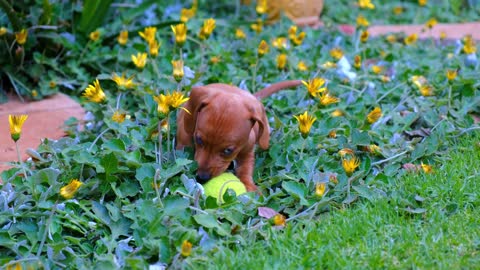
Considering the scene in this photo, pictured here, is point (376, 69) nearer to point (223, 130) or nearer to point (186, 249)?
point (223, 130)

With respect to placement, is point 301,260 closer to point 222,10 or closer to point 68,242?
point 68,242

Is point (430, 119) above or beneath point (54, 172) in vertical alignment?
beneath

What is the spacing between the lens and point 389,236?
124 inches

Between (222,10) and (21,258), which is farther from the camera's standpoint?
(222,10)

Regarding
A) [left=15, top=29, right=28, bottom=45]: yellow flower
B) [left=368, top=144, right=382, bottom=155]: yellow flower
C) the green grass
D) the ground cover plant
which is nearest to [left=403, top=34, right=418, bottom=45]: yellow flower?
the ground cover plant

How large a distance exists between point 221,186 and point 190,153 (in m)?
0.37

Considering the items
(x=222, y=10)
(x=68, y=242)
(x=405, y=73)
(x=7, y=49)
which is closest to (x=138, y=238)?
(x=68, y=242)

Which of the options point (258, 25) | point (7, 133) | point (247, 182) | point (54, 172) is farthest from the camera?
point (258, 25)

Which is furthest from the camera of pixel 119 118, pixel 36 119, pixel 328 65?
pixel 328 65

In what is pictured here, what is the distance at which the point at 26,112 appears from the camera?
4816mm

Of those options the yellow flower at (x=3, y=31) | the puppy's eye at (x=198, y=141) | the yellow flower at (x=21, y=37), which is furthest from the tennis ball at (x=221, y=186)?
the yellow flower at (x=3, y=31)

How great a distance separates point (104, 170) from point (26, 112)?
1522 millimetres

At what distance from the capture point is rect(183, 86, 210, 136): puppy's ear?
3770 millimetres

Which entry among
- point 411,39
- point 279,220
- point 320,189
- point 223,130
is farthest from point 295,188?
point 411,39
